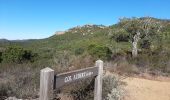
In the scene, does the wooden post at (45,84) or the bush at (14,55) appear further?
the bush at (14,55)

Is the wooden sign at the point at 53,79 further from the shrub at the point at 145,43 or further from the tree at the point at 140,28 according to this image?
the shrub at the point at 145,43

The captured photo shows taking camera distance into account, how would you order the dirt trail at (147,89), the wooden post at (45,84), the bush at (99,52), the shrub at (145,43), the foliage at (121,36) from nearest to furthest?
the wooden post at (45,84), the dirt trail at (147,89), the bush at (99,52), the shrub at (145,43), the foliage at (121,36)

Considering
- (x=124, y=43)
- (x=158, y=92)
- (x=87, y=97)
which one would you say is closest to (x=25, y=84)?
(x=87, y=97)

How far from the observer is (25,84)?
302 inches

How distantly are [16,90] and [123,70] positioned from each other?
7.12 meters

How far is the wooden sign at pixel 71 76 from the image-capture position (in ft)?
14.5

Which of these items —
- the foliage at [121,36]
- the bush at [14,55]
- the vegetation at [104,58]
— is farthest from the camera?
the foliage at [121,36]

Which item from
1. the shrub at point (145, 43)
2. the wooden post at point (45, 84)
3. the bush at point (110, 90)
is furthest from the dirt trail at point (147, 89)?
the shrub at point (145, 43)

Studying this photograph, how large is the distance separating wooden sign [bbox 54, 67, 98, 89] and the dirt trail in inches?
134

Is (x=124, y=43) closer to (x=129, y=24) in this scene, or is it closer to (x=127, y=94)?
(x=129, y=24)

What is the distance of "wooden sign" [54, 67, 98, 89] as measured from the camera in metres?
4.41

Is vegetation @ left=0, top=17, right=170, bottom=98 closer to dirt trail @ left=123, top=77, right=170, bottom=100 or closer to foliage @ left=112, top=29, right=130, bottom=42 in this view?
foliage @ left=112, top=29, right=130, bottom=42

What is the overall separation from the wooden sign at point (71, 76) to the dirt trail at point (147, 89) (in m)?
3.39

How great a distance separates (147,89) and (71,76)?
608 centimetres
